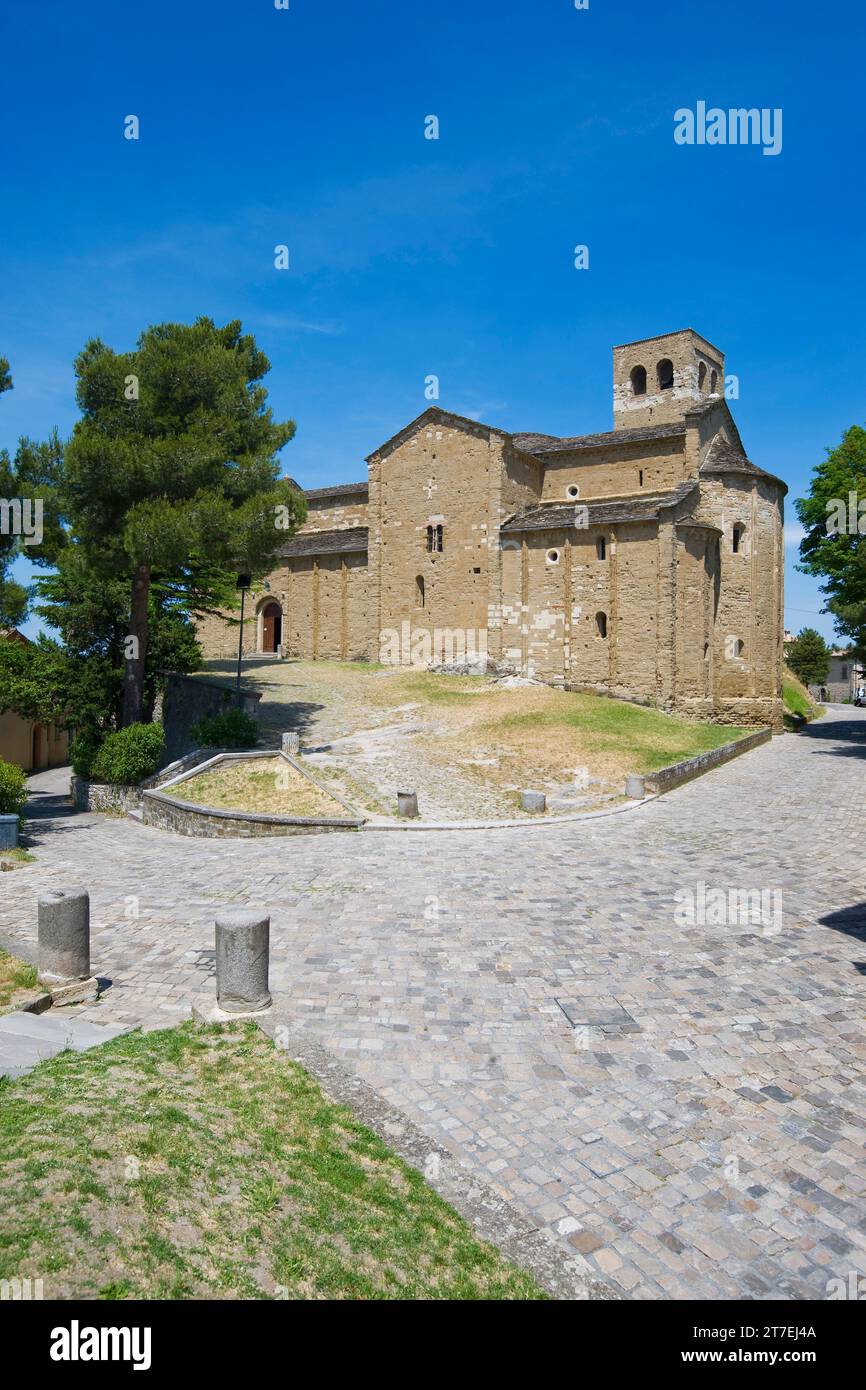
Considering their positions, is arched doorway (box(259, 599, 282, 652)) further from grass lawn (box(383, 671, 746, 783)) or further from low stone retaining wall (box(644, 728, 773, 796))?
low stone retaining wall (box(644, 728, 773, 796))

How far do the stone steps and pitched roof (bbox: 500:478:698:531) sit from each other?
1073 inches

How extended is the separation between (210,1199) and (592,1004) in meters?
4.09

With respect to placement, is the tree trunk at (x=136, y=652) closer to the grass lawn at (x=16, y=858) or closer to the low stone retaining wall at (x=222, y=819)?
the low stone retaining wall at (x=222, y=819)

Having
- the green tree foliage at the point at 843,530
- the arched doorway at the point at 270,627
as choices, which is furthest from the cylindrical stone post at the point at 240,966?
the arched doorway at the point at 270,627

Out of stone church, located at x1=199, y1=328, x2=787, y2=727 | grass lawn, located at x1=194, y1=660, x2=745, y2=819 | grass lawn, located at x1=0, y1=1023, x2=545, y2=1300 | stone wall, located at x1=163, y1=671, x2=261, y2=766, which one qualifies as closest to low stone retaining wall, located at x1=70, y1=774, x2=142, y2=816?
stone wall, located at x1=163, y1=671, x2=261, y2=766

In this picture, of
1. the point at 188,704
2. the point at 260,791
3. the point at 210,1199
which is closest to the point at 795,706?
the point at 188,704

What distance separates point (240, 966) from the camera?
659 cm

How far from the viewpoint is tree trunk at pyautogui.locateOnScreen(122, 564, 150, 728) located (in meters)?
20.6

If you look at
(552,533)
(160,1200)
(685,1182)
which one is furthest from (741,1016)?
(552,533)

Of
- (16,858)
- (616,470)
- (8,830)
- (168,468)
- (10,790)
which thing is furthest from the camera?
(616,470)

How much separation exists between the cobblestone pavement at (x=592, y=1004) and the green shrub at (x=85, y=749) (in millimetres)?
8387

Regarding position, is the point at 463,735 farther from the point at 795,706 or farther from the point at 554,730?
the point at 795,706
